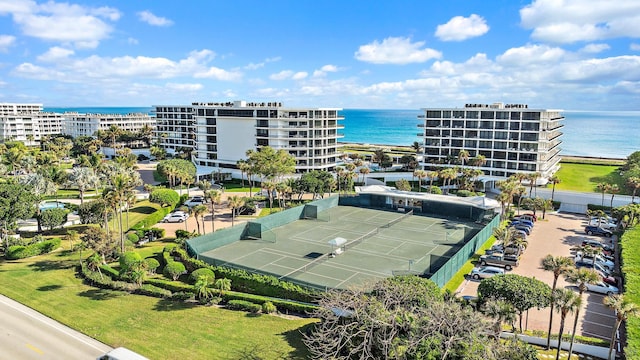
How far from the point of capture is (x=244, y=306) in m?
33.8

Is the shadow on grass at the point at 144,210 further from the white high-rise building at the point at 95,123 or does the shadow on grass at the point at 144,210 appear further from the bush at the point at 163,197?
the white high-rise building at the point at 95,123

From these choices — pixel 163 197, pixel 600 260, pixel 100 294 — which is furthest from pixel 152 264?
pixel 600 260

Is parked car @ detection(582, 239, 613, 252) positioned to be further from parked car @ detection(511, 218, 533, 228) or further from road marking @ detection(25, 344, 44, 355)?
road marking @ detection(25, 344, 44, 355)

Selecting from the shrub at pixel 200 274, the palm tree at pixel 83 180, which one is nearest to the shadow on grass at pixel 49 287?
the shrub at pixel 200 274

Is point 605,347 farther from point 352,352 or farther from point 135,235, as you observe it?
point 135,235

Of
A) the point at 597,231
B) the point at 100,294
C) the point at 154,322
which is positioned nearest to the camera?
the point at 154,322

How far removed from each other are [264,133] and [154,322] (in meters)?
60.6

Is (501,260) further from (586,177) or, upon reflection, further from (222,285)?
(586,177)

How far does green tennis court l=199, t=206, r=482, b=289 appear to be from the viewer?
41281 millimetres

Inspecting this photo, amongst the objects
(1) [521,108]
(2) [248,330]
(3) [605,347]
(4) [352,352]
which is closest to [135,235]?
(2) [248,330]

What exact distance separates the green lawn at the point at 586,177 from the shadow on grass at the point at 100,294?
236ft

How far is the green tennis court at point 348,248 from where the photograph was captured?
41.3m

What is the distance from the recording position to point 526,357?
22844 mm

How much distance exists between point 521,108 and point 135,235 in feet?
232
